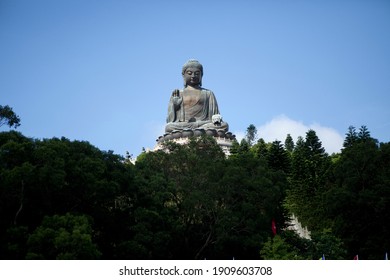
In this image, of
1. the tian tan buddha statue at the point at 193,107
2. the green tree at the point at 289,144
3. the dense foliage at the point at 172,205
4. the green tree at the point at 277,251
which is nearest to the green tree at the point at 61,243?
the dense foliage at the point at 172,205

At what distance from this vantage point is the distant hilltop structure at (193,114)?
127 ft

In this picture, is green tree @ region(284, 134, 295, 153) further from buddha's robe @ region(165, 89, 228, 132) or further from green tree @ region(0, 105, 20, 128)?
green tree @ region(0, 105, 20, 128)

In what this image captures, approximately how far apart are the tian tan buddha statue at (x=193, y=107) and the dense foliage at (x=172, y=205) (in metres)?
11.4

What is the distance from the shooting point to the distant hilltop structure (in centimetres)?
3866

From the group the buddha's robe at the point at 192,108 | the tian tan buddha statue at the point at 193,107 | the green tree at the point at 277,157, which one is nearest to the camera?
the green tree at the point at 277,157

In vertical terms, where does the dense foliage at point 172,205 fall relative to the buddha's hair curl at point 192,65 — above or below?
below

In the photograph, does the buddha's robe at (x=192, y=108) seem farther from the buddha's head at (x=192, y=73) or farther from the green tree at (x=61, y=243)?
the green tree at (x=61, y=243)

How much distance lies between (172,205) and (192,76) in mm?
18970

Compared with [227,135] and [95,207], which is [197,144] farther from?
[227,135]

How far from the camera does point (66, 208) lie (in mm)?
20359

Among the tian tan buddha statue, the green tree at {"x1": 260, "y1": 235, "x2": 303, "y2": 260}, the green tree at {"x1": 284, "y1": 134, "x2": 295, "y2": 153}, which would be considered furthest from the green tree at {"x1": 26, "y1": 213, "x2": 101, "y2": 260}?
the green tree at {"x1": 284, "y1": 134, "x2": 295, "y2": 153}

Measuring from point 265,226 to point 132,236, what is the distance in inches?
199

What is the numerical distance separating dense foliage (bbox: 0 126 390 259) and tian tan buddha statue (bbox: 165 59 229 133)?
448 inches
